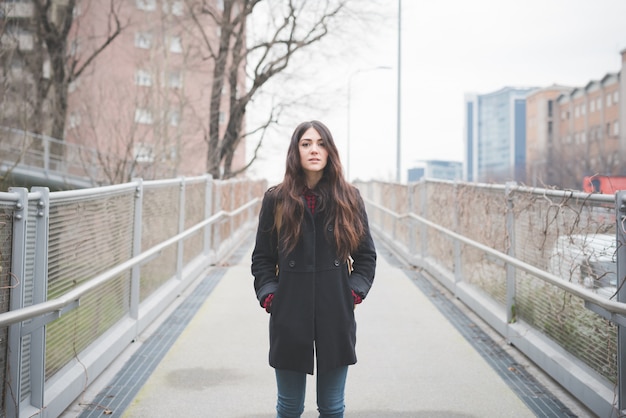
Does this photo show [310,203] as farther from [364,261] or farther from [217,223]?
[217,223]

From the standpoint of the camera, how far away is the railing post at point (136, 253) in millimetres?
6289

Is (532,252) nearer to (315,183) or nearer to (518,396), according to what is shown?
(518,396)

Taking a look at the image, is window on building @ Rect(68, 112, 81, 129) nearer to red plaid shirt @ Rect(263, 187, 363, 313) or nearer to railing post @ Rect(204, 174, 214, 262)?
railing post @ Rect(204, 174, 214, 262)

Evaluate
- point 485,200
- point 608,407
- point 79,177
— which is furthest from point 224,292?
point 79,177

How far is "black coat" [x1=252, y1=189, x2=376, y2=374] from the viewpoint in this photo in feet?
10.0

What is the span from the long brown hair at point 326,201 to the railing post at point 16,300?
1.46 metres

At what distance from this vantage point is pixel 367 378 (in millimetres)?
5207

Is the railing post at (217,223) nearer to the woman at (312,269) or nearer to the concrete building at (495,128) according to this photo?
the woman at (312,269)

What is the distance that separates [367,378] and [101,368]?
1.98m

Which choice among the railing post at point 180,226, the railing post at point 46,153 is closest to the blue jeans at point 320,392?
the railing post at point 180,226

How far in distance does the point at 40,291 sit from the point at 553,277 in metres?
3.22

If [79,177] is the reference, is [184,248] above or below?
below

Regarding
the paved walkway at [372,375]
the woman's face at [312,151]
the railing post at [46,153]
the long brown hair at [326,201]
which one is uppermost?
the railing post at [46,153]

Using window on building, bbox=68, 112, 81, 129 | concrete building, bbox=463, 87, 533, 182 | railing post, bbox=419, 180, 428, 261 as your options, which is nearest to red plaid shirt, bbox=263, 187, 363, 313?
railing post, bbox=419, 180, 428, 261
